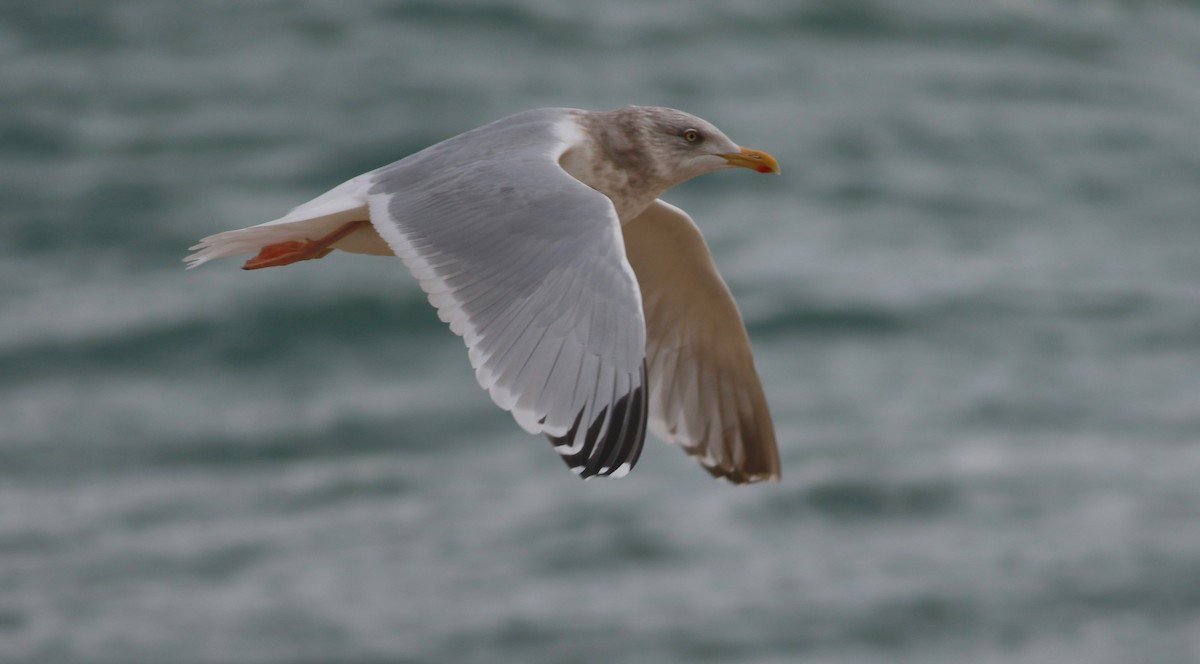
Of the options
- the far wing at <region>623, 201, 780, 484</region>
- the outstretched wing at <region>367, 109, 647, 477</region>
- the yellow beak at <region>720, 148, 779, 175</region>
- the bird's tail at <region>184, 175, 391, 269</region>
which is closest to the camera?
the outstretched wing at <region>367, 109, 647, 477</region>

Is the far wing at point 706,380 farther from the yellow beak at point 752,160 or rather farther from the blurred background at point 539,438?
the blurred background at point 539,438

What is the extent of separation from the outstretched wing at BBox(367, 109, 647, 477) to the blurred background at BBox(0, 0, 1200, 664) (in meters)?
9.93

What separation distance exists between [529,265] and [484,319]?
0.25m

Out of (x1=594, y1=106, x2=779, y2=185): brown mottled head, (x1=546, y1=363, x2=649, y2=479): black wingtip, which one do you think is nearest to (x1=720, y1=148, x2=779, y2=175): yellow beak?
(x1=594, y1=106, x2=779, y2=185): brown mottled head

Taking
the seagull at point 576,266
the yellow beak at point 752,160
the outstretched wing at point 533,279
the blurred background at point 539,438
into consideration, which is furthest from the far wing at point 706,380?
the blurred background at point 539,438

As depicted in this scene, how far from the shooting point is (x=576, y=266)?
5055mm

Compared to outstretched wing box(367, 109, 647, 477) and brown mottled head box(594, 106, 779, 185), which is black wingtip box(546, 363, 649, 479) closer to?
outstretched wing box(367, 109, 647, 477)

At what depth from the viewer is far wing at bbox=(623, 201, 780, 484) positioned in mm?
6697

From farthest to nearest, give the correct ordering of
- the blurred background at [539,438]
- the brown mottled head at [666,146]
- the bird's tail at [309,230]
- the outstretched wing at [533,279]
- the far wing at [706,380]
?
the blurred background at [539,438]
the far wing at [706,380]
the brown mottled head at [666,146]
the bird's tail at [309,230]
the outstretched wing at [533,279]

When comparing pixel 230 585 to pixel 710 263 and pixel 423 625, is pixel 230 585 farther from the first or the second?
pixel 710 263

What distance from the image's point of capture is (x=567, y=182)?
5379 millimetres

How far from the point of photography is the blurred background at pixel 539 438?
51.1ft

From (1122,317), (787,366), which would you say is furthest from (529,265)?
(1122,317)

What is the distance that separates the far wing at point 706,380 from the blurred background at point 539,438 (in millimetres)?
8626
